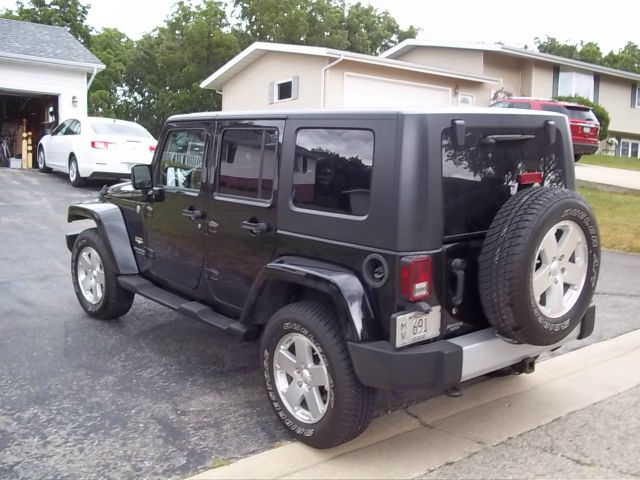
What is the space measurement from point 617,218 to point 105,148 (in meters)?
9.78

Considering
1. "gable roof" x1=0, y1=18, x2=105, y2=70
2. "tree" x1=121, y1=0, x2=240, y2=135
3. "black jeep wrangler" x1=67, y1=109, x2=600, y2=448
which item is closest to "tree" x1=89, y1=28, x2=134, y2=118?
"tree" x1=121, y1=0, x2=240, y2=135

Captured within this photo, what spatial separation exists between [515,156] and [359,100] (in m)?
16.5

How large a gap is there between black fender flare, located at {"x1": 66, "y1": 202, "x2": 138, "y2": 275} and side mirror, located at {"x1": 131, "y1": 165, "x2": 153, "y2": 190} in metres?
0.51

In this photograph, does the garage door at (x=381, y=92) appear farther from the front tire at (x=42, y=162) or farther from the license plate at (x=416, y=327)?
the license plate at (x=416, y=327)

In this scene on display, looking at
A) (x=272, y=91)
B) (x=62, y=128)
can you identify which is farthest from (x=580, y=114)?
(x=62, y=128)

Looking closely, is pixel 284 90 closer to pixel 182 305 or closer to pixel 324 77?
pixel 324 77

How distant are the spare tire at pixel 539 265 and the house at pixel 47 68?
19582mm

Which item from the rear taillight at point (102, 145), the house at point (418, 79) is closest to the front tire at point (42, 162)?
the rear taillight at point (102, 145)

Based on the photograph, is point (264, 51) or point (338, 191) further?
point (264, 51)

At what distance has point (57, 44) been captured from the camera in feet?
71.1

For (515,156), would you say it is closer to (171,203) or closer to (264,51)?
(171,203)

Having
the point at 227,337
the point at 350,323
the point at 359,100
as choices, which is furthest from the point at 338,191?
the point at 359,100

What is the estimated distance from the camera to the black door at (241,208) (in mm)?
4055

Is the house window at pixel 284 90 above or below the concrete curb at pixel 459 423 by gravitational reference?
above
